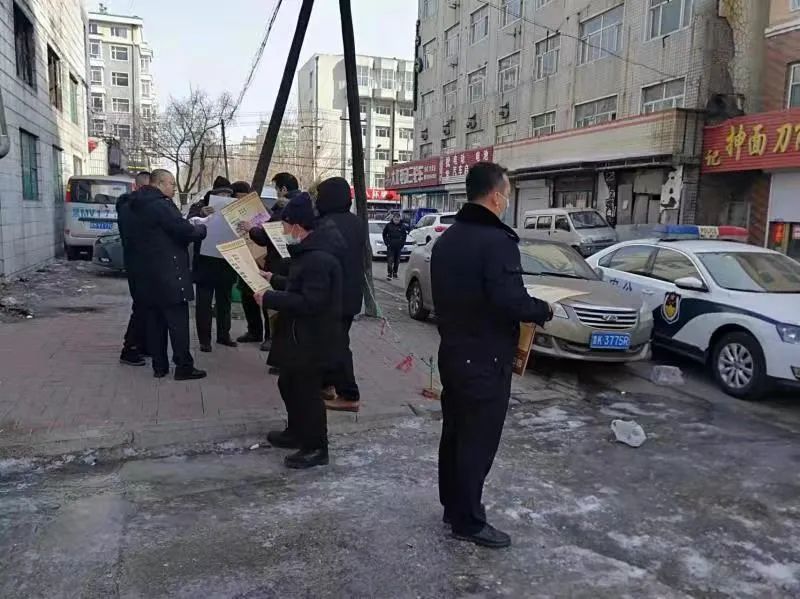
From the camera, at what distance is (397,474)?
4133 mm

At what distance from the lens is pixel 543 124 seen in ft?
88.9

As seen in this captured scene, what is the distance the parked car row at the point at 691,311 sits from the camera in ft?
20.2

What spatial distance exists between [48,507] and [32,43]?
13.8 meters

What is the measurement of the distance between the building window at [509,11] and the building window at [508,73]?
1542 millimetres

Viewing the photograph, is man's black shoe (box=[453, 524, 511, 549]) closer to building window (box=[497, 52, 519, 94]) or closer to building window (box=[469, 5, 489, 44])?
building window (box=[497, 52, 519, 94])

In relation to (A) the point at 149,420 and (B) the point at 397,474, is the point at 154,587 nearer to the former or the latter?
(B) the point at 397,474

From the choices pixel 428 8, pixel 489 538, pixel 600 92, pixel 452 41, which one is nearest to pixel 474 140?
pixel 452 41

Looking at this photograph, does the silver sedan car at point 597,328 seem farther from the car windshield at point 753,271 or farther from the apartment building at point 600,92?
the apartment building at point 600,92

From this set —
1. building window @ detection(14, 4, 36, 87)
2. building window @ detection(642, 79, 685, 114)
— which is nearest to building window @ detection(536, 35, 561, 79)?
building window @ detection(642, 79, 685, 114)

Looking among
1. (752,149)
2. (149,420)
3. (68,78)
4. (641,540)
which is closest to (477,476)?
(641,540)

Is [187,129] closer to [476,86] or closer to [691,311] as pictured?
[476,86]

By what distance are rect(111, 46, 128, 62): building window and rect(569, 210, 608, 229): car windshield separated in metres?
67.7

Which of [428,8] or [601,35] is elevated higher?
[428,8]

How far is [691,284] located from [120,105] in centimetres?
7532
